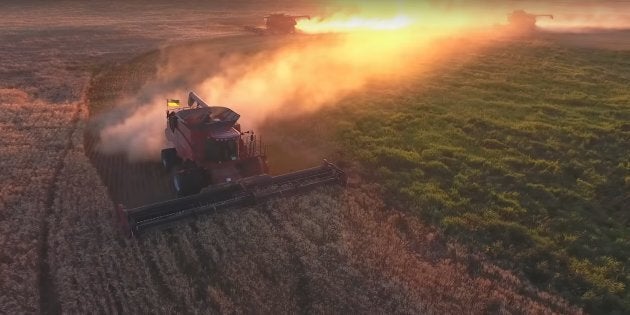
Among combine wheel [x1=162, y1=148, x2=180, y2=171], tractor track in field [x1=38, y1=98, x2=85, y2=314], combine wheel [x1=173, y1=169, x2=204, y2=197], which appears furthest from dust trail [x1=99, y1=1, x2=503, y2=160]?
combine wheel [x1=173, y1=169, x2=204, y2=197]

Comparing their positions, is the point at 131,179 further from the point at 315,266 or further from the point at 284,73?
the point at 284,73

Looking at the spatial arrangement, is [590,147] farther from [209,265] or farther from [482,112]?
[209,265]

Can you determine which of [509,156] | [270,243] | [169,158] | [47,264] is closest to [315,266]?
[270,243]

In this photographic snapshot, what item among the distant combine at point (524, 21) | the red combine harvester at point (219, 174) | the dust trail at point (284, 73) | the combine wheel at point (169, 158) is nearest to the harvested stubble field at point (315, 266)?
the red combine harvester at point (219, 174)

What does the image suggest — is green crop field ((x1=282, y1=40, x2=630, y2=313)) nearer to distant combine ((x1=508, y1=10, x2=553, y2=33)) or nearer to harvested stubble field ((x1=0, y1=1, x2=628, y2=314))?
harvested stubble field ((x1=0, y1=1, x2=628, y2=314))

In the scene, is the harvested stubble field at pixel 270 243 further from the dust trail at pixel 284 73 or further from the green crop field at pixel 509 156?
the dust trail at pixel 284 73
